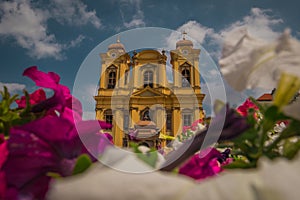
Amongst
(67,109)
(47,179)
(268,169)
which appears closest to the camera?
(268,169)

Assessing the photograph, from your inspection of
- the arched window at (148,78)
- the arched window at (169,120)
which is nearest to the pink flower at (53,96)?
the arched window at (169,120)

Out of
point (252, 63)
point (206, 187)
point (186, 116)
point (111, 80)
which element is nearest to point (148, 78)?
point (111, 80)

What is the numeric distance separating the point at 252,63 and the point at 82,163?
0.20 metres

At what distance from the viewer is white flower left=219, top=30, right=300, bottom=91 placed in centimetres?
27

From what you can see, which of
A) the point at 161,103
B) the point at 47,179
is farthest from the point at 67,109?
the point at 161,103

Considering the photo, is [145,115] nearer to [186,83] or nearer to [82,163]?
[186,83]

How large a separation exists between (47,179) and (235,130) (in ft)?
0.65

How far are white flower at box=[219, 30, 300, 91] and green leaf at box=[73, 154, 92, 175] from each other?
→ 16 centimetres

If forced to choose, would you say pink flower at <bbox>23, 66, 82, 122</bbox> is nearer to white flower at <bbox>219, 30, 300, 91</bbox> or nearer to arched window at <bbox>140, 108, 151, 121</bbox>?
white flower at <bbox>219, 30, 300, 91</bbox>

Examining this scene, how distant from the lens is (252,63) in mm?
278

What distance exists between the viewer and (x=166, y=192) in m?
0.16

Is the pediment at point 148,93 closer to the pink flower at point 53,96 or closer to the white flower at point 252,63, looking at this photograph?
the pink flower at point 53,96

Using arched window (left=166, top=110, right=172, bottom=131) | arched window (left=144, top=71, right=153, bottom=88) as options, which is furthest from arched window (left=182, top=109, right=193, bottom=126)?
arched window (left=144, top=71, right=153, bottom=88)

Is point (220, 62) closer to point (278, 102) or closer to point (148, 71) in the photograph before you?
point (278, 102)
